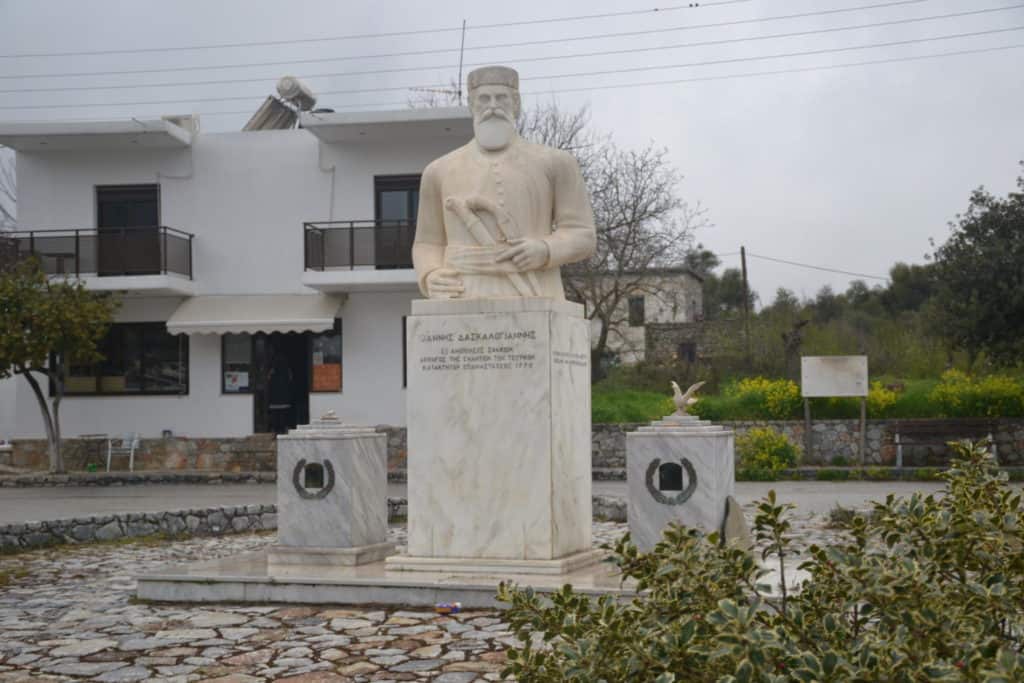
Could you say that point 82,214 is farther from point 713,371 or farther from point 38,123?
point 713,371

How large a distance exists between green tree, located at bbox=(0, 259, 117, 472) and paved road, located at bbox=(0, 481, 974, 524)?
236 centimetres

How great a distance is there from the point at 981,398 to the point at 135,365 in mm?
17520

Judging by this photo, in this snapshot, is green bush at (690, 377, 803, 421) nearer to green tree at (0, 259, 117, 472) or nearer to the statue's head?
green tree at (0, 259, 117, 472)

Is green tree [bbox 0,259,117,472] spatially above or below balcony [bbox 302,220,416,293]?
below

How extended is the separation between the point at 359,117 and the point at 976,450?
72.4ft

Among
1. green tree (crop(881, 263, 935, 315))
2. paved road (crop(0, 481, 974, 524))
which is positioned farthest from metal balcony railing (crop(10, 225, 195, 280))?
green tree (crop(881, 263, 935, 315))

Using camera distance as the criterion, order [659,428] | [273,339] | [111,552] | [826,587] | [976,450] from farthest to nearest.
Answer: [273,339] → [111,552] → [659,428] → [976,450] → [826,587]

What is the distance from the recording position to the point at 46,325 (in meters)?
23.0

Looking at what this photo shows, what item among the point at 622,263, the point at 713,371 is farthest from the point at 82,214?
the point at 713,371

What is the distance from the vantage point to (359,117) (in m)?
25.1

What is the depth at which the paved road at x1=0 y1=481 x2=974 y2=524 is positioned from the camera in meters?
16.5

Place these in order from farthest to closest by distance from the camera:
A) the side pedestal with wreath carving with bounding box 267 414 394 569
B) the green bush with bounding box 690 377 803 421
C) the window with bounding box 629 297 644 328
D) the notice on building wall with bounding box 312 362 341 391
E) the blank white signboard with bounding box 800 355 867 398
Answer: the window with bounding box 629 297 644 328 < the notice on building wall with bounding box 312 362 341 391 < the green bush with bounding box 690 377 803 421 < the blank white signboard with bounding box 800 355 867 398 < the side pedestal with wreath carving with bounding box 267 414 394 569

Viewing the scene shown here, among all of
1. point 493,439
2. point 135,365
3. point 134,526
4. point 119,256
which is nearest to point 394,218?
point 119,256

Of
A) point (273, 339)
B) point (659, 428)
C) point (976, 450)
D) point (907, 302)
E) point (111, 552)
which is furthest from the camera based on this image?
point (907, 302)
